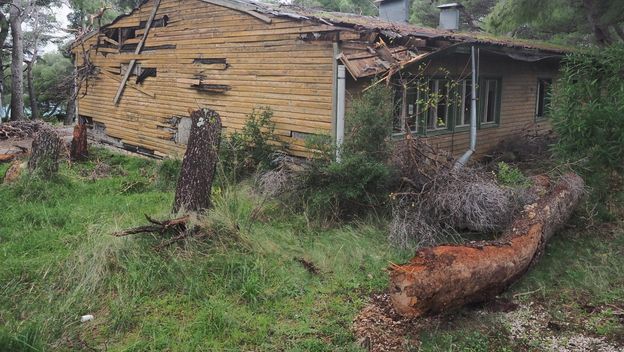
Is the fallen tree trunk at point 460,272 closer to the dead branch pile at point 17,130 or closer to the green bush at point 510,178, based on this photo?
the green bush at point 510,178

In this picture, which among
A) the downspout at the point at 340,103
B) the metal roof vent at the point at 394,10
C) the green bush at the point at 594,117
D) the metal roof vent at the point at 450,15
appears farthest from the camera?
the metal roof vent at the point at 450,15

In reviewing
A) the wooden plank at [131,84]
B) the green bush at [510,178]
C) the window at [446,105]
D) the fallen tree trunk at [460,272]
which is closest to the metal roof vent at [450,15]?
the window at [446,105]

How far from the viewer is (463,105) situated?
38.5 feet

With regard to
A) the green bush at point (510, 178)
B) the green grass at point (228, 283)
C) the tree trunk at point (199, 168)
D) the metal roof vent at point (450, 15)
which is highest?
the metal roof vent at point (450, 15)

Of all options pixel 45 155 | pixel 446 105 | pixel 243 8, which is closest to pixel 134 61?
pixel 243 8

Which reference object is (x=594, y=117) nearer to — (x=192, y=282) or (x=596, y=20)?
(x=192, y=282)

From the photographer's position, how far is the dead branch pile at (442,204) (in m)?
6.57

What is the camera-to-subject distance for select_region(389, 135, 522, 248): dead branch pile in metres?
6.57

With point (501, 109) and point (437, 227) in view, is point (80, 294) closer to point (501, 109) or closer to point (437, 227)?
point (437, 227)

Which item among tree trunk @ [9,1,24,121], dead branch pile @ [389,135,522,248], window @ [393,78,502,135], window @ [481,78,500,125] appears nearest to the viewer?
dead branch pile @ [389,135,522,248]

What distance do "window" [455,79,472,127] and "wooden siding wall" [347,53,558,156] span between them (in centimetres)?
24

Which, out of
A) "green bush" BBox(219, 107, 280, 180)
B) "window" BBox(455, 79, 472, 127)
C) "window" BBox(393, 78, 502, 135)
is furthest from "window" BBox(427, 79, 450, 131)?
"green bush" BBox(219, 107, 280, 180)

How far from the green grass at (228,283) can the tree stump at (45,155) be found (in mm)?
1635

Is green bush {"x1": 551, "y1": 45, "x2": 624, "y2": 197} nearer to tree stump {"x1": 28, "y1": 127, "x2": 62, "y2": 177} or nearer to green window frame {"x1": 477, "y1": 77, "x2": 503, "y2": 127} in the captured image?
green window frame {"x1": 477, "y1": 77, "x2": 503, "y2": 127}
